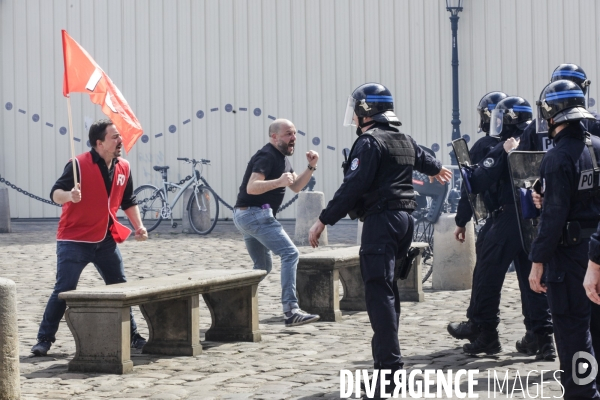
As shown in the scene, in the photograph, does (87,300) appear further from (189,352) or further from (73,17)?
(73,17)

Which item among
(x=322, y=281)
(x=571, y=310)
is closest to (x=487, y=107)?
(x=322, y=281)

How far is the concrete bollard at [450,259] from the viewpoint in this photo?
38.5 ft

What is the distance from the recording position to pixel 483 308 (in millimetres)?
7699

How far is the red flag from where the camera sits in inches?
350

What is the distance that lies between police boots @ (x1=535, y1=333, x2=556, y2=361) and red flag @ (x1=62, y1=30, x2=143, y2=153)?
3516 millimetres

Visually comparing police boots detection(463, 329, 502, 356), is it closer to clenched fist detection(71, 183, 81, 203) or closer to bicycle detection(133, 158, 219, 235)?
clenched fist detection(71, 183, 81, 203)

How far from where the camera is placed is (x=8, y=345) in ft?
20.1

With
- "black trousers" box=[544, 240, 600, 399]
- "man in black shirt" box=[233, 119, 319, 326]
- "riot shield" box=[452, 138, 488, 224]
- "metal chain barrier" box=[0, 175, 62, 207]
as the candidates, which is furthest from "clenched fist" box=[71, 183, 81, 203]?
"metal chain barrier" box=[0, 175, 62, 207]

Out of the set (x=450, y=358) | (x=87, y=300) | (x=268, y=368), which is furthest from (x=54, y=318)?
(x=450, y=358)

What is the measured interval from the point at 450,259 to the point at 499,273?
4.16m

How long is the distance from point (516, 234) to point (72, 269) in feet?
10.4

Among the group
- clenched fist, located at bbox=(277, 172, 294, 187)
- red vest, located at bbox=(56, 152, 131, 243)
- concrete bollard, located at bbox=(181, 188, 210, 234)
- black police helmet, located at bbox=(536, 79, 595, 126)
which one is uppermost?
black police helmet, located at bbox=(536, 79, 595, 126)

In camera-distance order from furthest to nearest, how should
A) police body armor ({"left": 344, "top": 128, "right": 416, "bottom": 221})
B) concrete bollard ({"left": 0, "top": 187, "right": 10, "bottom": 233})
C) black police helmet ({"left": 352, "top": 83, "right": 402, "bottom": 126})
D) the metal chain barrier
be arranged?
1. the metal chain barrier
2. concrete bollard ({"left": 0, "top": 187, "right": 10, "bottom": 233})
3. black police helmet ({"left": 352, "top": 83, "right": 402, "bottom": 126})
4. police body armor ({"left": 344, "top": 128, "right": 416, "bottom": 221})

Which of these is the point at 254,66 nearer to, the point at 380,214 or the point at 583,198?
the point at 380,214
